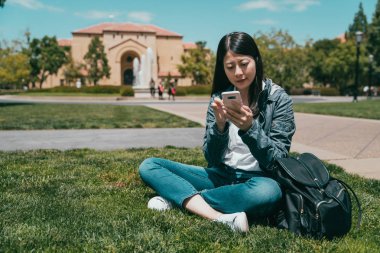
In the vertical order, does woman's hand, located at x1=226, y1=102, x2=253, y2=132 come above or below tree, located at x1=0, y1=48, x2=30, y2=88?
below

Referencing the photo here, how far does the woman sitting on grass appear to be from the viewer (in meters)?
2.91

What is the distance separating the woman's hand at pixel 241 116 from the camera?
2.63m

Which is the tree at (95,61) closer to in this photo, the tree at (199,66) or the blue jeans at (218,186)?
the tree at (199,66)

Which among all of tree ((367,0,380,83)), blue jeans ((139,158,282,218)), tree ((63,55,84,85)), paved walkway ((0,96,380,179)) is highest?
tree ((367,0,380,83))

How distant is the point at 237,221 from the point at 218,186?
1.95ft

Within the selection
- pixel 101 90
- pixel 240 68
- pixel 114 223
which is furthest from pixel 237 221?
pixel 101 90

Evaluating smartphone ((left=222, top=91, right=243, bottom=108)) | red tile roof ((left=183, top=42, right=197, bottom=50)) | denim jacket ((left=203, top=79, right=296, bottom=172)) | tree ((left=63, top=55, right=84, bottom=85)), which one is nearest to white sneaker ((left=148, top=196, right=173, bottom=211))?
denim jacket ((left=203, top=79, right=296, bottom=172))

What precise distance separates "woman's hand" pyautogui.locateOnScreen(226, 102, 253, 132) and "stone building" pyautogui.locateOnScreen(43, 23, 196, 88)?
69.4 meters

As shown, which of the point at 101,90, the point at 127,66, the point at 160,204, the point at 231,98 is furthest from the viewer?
the point at 127,66

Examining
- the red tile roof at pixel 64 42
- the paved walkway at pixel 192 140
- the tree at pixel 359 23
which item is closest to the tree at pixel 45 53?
the red tile roof at pixel 64 42

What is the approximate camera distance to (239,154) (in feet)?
10.5

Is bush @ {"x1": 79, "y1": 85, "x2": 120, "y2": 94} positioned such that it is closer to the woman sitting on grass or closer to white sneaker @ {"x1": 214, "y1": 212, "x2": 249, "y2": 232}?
the woman sitting on grass

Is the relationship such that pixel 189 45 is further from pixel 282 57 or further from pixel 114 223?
pixel 114 223

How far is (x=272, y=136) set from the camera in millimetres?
3047
